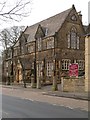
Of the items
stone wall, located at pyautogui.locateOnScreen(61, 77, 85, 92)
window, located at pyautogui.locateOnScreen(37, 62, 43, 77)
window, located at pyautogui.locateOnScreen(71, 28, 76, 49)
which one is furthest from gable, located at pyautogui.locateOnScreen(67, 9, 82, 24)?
stone wall, located at pyautogui.locateOnScreen(61, 77, 85, 92)

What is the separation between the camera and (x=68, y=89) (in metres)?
36.1

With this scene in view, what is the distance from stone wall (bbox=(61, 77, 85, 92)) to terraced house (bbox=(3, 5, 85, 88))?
14.0 metres

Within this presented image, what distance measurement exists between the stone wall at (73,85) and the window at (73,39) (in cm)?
2111

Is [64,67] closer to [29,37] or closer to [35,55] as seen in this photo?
[35,55]

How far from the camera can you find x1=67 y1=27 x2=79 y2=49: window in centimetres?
5690

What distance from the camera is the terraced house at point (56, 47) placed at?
179 ft

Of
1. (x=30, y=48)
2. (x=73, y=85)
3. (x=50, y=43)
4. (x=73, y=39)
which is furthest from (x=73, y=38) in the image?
(x=73, y=85)

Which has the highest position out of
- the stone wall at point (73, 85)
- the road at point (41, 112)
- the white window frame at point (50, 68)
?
the white window frame at point (50, 68)

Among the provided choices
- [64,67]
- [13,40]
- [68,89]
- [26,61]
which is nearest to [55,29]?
[64,67]

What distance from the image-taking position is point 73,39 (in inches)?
2276

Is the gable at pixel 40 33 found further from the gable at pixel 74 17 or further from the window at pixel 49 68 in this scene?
the window at pixel 49 68

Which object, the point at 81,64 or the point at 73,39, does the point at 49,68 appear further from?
the point at 73,39

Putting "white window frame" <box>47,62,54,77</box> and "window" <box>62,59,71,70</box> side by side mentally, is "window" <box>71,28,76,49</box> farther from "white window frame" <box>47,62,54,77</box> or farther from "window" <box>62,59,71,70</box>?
"white window frame" <box>47,62,54,77</box>

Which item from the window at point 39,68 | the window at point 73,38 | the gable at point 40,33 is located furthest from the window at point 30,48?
the window at point 73,38
